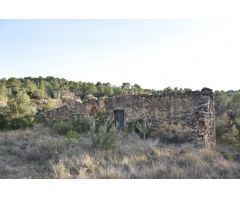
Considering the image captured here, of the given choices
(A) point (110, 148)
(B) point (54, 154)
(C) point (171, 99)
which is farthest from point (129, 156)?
(C) point (171, 99)

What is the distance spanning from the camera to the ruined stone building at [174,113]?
11039 mm

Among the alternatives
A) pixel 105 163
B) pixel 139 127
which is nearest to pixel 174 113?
pixel 139 127

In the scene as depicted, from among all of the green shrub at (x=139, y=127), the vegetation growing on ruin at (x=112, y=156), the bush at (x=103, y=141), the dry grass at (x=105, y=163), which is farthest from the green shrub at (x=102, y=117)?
the bush at (x=103, y=141)

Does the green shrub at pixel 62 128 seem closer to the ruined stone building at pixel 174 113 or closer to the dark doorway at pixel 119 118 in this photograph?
the ruined stone building at pixel 174 113

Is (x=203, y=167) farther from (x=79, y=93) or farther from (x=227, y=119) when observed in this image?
(x=79, y=93)

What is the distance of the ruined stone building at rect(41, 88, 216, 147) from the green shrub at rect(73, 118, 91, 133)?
1098 millimetres

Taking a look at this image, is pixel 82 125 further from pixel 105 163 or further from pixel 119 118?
pixel 105 163

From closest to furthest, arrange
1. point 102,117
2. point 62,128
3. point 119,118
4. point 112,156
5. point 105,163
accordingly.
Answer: point 105,163
point 112,156
point 119,118
point 102,117
point 62,128

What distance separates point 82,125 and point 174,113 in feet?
14.6

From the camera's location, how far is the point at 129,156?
812cm

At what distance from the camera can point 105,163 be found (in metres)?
7.11

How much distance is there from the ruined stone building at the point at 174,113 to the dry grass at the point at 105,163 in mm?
1960

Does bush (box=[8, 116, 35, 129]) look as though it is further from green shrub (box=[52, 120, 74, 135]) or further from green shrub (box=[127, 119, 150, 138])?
→ green shrub (box=[127, 119, 150, 138])

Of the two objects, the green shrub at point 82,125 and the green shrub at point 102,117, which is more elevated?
the green shrub at point 102,117
